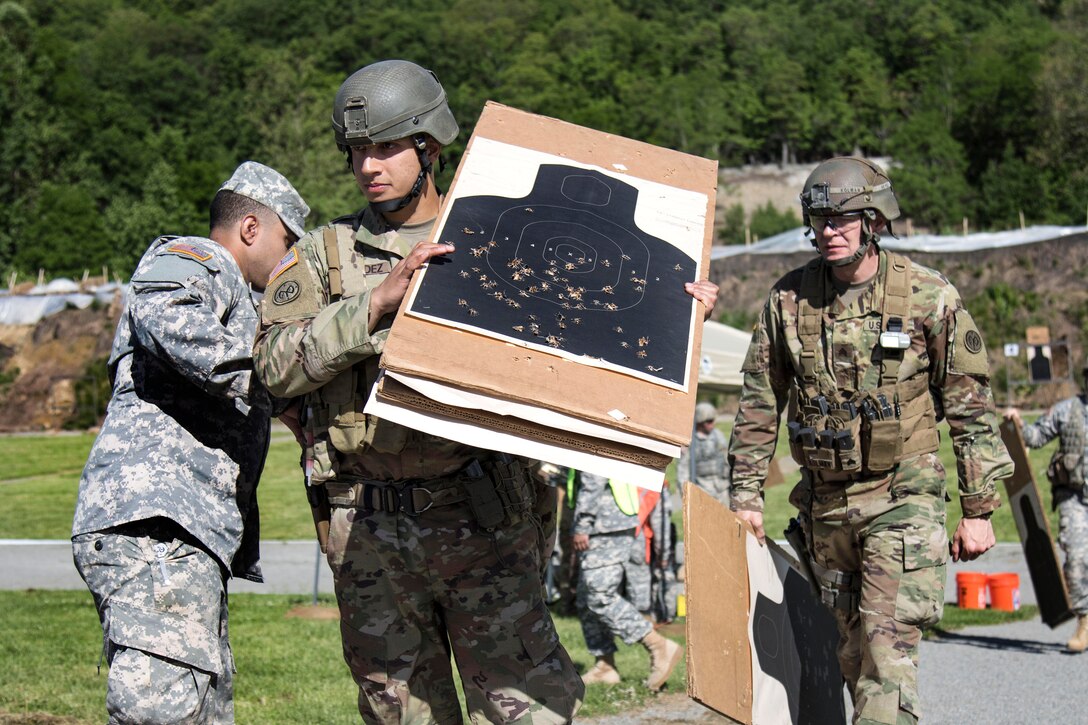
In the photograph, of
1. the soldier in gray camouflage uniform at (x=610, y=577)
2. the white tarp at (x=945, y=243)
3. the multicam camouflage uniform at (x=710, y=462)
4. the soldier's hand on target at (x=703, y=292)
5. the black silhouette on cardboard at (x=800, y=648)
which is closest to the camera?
the soldier's hand on target at (x=703, y=292)

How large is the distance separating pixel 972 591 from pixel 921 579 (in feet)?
27.0

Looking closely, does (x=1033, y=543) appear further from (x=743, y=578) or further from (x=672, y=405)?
(x=672, y=405)

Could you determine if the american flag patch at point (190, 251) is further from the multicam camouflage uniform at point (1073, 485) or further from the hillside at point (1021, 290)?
the hillside at point (1021, 290)

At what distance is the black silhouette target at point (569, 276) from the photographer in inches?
160

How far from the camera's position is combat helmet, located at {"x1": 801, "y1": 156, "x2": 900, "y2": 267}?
6.01 m

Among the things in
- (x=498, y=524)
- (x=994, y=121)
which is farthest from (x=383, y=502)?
(x=994, y=121)

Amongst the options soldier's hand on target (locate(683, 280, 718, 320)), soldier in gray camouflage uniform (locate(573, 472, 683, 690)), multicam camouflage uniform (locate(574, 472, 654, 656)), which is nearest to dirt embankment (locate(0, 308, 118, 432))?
multicam camouflage uniform (locate(574, 472, 654, 656))

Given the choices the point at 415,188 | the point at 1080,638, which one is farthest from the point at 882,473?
the point at 1080,638

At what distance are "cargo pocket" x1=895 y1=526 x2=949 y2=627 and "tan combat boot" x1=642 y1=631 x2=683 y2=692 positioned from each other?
3699 millimetres

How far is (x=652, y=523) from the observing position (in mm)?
12922

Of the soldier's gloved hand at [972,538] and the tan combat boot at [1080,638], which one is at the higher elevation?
the soldier's gloved hand at [972,538]

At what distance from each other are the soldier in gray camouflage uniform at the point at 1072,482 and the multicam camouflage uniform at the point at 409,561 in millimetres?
7942

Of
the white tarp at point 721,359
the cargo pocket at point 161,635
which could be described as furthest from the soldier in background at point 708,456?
the cargo pocket at point 161,635

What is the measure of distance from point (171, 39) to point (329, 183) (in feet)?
210
